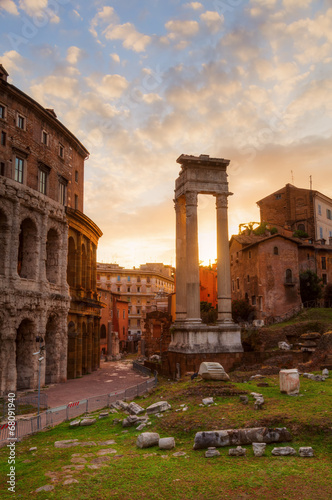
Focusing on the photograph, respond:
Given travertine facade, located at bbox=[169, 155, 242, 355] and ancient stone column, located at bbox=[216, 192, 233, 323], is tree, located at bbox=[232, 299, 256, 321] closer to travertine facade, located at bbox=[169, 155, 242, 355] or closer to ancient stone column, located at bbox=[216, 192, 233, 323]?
travertine facade, located at bbox=[169, 155, 242, 355]

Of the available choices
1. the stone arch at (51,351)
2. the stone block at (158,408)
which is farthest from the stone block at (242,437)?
the stone arch at (51,351)

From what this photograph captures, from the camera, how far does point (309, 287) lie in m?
46.3

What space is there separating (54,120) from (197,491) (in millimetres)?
28808

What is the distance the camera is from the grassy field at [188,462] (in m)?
8.45

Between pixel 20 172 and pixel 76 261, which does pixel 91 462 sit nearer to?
pixel 20 172

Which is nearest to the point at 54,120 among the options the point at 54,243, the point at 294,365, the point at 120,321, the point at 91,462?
the point at 54,243

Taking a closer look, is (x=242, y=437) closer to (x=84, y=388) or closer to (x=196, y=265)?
(x=196, y=265)

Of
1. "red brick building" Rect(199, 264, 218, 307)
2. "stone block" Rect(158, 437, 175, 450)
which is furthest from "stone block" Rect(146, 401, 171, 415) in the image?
"red brick building" Rect(199, 264, 218, 307)

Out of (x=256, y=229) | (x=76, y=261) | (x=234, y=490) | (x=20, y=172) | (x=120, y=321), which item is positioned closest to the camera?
(x=234, y=490)

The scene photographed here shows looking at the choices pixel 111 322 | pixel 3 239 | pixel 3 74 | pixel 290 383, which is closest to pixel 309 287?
pixel 111 322

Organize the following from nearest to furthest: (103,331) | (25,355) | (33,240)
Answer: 1. (25,355)
2. (33,240)
3. (103,331)

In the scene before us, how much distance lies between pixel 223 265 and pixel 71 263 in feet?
43.8

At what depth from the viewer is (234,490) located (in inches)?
330

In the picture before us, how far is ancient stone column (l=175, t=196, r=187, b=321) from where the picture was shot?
2817 cm
